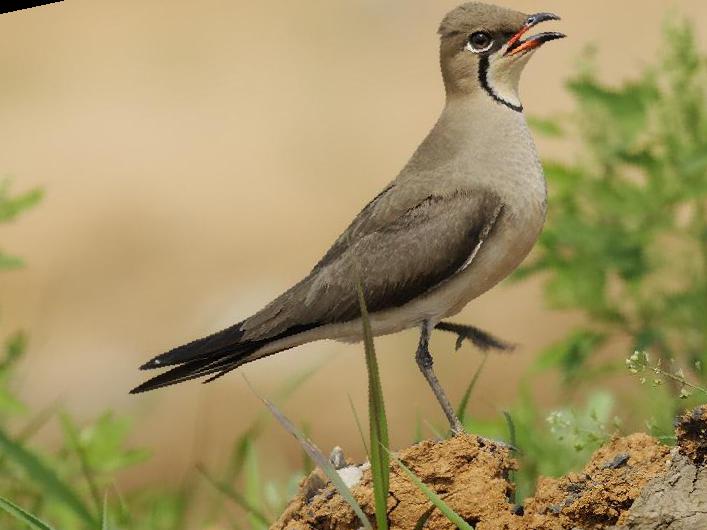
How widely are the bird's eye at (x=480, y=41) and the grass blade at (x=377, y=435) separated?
1.66 m

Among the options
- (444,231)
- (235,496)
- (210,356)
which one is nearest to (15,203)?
(210,356)

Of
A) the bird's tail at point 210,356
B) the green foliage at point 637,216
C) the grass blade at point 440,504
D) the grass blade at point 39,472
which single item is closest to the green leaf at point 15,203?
the bird's tail at point 210,356

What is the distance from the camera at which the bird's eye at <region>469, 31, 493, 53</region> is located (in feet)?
15.8

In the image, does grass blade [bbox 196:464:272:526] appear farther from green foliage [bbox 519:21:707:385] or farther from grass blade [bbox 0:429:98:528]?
green foliage [bbox 519:21:707:385]

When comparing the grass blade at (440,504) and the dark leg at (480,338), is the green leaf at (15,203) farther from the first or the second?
the grass blade at (440,504)

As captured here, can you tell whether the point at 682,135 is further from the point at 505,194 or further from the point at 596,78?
the point at 505,194

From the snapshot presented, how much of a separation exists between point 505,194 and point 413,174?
0.42 m

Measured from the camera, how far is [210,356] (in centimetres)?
459

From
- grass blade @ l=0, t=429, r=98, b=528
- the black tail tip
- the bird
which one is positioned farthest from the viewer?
the bird

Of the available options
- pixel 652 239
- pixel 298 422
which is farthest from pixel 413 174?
pixel 298 422

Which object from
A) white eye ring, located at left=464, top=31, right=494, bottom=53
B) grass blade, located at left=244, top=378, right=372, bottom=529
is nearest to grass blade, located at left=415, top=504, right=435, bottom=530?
grass blade, located at left=244, top=378, right=372, bottom=529

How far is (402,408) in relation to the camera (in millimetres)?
8367

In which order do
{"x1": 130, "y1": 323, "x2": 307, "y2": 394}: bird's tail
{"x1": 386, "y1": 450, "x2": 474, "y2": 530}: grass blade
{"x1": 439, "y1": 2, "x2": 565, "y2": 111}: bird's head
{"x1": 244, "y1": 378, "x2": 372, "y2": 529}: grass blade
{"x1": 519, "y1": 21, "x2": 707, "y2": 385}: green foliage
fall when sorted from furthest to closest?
{"x1": 519, "y1": 21, "x2": 707, "y2": 385}: green foliage, {"x1": 439, "y1": 2, "x2": 565, "y2": 111}: bird's head, {"x1": 130, "y1": 323, "x2": 307, "y2": 394}: bird's tail, {"x1": 244, "y1": 378, "x2": 372, "y2": 529}: grass blade, {"x1": 386, "y1": 450, "x2": 474, "y2": 530}: grass blade

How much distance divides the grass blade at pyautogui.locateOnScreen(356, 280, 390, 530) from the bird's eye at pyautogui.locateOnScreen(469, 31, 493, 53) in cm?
166
